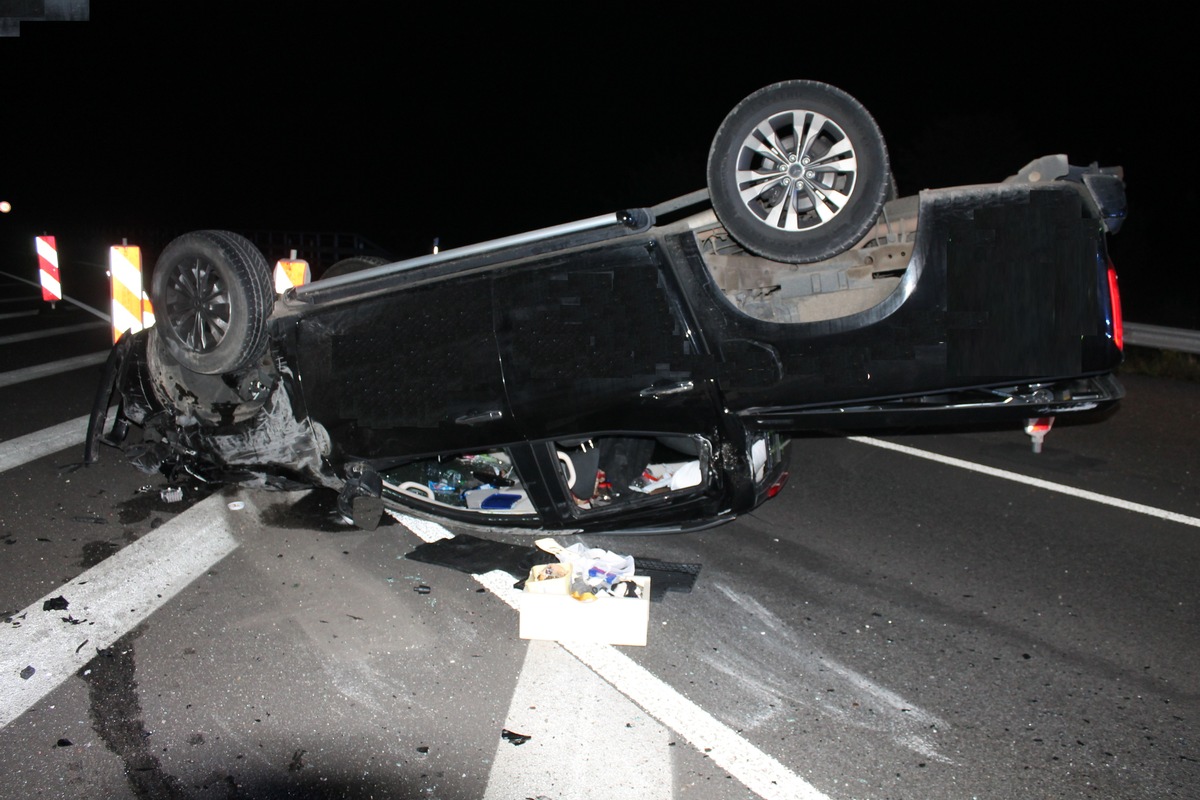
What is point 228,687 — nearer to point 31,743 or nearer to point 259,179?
point 31,743

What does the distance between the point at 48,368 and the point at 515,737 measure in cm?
805

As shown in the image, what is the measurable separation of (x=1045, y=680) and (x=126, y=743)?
135 inches

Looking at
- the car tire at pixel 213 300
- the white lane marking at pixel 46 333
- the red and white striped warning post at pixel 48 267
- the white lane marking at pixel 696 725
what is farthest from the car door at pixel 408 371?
the red and white striped warning post at pixel 48 267

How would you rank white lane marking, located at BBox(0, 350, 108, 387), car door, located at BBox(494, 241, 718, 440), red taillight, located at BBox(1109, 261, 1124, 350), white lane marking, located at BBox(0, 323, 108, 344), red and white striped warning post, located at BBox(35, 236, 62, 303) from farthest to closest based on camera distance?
red and white striped warning post, located at BBox(35, 236, 62, 303) → white lane marking, located at BBox(0, 323, 108, 344) → white lane marking, located at BBox(0, 350, 108, 387) → car door, located at BBox(494, 241, 718, 440) → red taillight, located at BBox(1109, 261, 1124, 350)

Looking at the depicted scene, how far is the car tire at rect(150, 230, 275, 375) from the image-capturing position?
4551 millimetres

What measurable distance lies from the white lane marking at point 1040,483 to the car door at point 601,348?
3.02m

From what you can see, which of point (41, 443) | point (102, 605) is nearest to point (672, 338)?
point (102, 605)

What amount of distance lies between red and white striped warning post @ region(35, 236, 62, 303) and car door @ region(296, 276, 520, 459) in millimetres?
10572

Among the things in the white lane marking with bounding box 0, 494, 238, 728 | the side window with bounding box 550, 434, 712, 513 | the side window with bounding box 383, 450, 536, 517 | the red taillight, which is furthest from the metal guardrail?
the white lane marking with bounding box 0, 494, 238, 728

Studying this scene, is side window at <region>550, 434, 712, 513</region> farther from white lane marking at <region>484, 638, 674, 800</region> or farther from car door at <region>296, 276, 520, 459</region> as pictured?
white lane marking at <region>484, 638, 674, 800</region>

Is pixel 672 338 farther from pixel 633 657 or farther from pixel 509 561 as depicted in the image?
pixel 509 561

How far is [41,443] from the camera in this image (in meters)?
6.33

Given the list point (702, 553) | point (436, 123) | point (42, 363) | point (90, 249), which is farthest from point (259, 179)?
point (702, 553)

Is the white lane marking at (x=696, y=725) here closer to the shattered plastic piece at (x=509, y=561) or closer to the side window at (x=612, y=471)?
the shattered plastic piece at (x=509, y=561)
